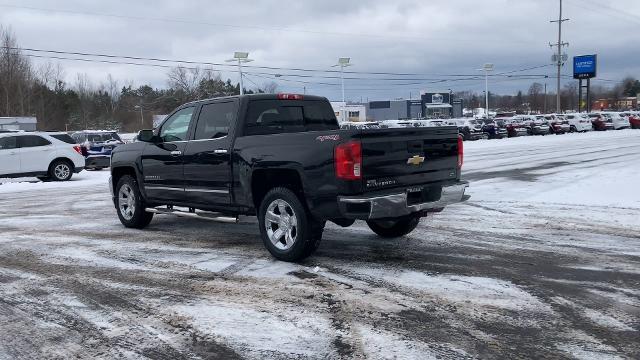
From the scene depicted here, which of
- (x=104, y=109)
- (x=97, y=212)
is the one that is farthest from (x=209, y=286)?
(x=104, y=109)

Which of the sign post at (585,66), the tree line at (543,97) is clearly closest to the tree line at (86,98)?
the tree line at (543,97)

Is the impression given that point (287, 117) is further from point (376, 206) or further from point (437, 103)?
point (437, 103)

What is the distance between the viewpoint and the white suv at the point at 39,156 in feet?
61.2

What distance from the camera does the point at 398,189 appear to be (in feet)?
20.4

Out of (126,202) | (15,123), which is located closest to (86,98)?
(15,123)

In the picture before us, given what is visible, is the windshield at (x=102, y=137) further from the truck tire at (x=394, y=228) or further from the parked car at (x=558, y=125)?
the parked car at (x=558, y=125)

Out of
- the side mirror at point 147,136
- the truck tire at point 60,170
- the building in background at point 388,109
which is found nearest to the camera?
the side mirror at point 147,136

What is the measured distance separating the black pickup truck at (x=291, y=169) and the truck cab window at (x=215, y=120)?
0.05 ft

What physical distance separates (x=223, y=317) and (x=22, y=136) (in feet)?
55.2

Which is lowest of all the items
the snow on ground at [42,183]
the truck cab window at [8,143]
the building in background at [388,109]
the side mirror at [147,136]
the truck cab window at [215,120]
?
the snow on ground at [42,183]

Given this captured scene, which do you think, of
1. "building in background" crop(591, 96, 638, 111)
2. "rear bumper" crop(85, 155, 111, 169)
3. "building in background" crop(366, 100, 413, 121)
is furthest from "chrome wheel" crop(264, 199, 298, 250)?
"building in background" crop(591, 96, 638, 111)

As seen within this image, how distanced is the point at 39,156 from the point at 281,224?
15.4m

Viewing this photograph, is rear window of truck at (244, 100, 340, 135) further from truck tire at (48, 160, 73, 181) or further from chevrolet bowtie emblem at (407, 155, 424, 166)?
truck tire at (48, 160, 73, 181)

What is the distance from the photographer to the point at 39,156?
1914 cm
